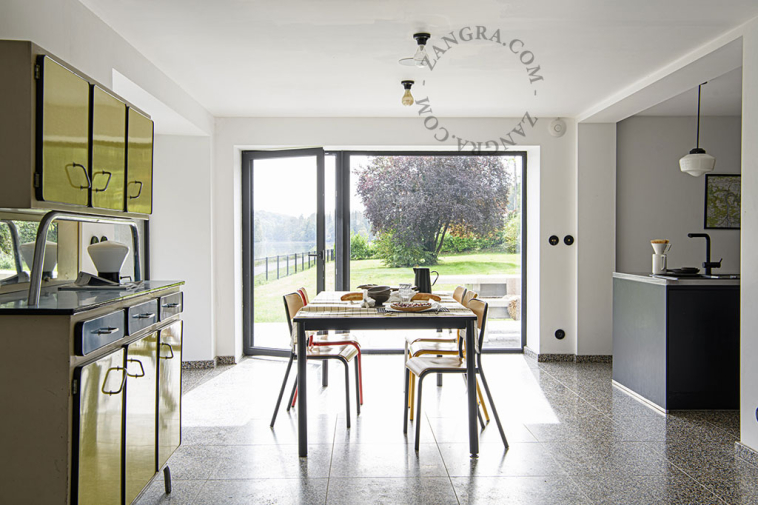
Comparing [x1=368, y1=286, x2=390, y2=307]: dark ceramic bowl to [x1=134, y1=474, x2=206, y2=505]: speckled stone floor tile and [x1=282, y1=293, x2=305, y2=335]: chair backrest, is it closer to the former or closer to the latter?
[x1=282, y1=293, x2=305, y2=335]: chair backrest

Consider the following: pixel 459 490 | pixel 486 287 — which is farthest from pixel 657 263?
pixel 459 490

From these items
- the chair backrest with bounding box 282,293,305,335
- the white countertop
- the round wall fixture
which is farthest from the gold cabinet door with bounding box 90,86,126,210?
the round wall fixture

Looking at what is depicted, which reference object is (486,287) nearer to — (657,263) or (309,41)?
(657,263)

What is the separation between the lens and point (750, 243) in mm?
3176

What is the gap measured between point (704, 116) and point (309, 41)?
179 inches

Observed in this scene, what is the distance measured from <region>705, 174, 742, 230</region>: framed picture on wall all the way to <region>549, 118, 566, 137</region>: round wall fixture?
5.48 feet

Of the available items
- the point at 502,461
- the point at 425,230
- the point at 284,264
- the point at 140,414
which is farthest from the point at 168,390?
the point at 425,230

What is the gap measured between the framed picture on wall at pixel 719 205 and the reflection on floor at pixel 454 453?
8.44ft

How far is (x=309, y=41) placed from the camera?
350cm

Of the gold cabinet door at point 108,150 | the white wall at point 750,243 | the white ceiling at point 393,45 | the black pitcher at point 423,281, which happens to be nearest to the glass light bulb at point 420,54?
the white ceiling at point 393,45

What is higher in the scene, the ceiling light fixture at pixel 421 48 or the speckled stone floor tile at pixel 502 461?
the ceiling light fixture at pixel 421 48

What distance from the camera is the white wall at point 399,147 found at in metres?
5.62

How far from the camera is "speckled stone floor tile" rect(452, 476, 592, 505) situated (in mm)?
2623

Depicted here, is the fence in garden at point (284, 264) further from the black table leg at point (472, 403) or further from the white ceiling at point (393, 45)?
the black table leg at point (472, 403)
